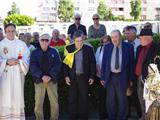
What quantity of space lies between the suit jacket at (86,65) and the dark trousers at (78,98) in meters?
0.12

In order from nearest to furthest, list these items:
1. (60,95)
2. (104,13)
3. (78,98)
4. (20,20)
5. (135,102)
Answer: (78,98) → (135,102) → (60,95) → (20,20) → (104,13)

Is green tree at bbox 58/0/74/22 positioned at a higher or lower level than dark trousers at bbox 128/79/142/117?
higher

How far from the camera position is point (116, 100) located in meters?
9.80

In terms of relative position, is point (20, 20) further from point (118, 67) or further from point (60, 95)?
point (118, 67)

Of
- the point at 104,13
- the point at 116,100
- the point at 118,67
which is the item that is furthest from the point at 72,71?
the point at 104,13

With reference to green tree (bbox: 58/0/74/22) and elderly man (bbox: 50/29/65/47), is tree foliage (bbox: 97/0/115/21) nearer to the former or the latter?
Answer: green tree (bbox: 58/0/74/22)

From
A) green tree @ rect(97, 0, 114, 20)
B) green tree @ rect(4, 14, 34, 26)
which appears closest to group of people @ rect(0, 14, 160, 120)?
green tree @ rect(4, 14, 34, 26)

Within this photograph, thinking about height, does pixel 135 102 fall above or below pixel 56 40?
below

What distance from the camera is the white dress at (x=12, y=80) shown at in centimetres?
948

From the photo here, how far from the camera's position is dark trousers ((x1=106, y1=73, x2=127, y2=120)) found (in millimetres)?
9609

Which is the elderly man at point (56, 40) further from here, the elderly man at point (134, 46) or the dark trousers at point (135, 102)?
the dark trousers at point (135, 102)

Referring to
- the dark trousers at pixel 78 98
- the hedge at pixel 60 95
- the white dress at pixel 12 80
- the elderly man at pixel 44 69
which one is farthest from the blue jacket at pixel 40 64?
the hedge at pixel 60 95

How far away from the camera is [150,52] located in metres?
9.02

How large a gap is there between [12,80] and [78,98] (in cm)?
145
